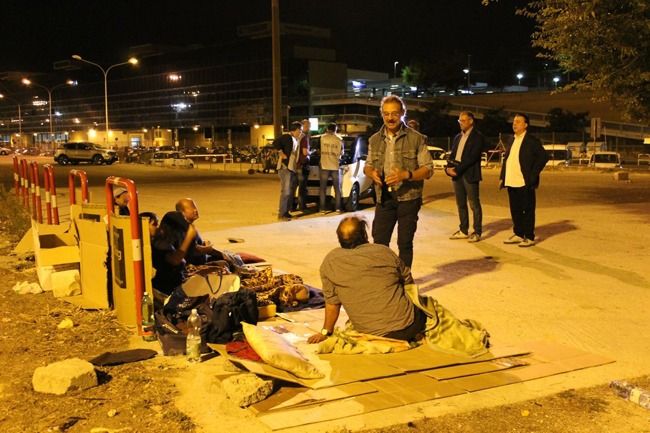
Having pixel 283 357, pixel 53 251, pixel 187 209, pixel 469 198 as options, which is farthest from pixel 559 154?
pixel 283 357

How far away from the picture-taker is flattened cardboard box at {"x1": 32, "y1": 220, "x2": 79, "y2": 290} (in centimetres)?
730

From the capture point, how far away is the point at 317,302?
6.86 m

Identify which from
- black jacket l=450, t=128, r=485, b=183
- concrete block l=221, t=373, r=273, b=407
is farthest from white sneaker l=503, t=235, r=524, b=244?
concrete block l=221, t=373, r=273, b=407

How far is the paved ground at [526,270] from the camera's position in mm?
4910

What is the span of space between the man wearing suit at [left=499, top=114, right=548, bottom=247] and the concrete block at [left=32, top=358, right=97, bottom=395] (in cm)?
718

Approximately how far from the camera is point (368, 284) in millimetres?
5066

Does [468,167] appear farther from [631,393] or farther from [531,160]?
[631,393]

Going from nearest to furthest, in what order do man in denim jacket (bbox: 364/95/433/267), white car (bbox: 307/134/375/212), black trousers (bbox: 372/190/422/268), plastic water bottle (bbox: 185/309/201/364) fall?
plastic water bottle (bbox: 185/309/201/364)
man in denim jacket (bbox: 364/95/433/267)
black trousers (bbox: 372/190/422/268)
white car (bbox: 307/134/375/212)

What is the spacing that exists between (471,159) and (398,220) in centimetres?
408

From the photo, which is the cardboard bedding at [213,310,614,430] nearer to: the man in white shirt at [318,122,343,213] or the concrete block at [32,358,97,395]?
the concrete block at [32,358,97,395]

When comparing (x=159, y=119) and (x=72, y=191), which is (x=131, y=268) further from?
(x=159, y=119)

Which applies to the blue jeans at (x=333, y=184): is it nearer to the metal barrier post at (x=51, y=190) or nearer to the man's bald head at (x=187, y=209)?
the metal barrier post at (x=51, y=190)

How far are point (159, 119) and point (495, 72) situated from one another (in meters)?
56.2

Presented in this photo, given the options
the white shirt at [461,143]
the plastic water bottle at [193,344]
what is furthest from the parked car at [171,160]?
the plastic water bottle at [193,344]
